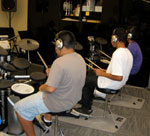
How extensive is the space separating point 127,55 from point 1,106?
157 centimetres

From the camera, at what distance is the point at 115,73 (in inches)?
Result: 90.7

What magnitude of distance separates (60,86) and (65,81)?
0.21 feet

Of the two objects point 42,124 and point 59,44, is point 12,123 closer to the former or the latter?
point 42,124

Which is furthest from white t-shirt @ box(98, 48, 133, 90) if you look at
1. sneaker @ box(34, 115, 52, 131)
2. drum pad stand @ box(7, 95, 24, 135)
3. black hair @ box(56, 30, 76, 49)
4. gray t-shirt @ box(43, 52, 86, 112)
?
drum pad stand @ box(7, 95, 24, 135)

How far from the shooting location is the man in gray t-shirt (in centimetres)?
167

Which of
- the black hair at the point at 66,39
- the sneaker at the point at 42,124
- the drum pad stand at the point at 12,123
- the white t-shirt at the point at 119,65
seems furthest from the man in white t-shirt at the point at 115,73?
the drum pad stand at the point at 12,123

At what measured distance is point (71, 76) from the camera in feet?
5.64

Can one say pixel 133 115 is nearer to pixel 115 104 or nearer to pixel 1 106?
pixel 115 104

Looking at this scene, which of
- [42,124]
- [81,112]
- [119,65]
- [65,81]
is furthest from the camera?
[81,112]

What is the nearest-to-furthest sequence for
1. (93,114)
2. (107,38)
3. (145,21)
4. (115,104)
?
1. (93,114)
2. (115,104)
3. (145,21)
4. (107,38)

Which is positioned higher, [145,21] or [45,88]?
[145,21]

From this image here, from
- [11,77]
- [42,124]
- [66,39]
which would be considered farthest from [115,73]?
[11,77]

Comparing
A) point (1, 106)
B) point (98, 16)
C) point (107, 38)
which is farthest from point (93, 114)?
point (98, 16)

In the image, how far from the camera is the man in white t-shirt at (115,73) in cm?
231
